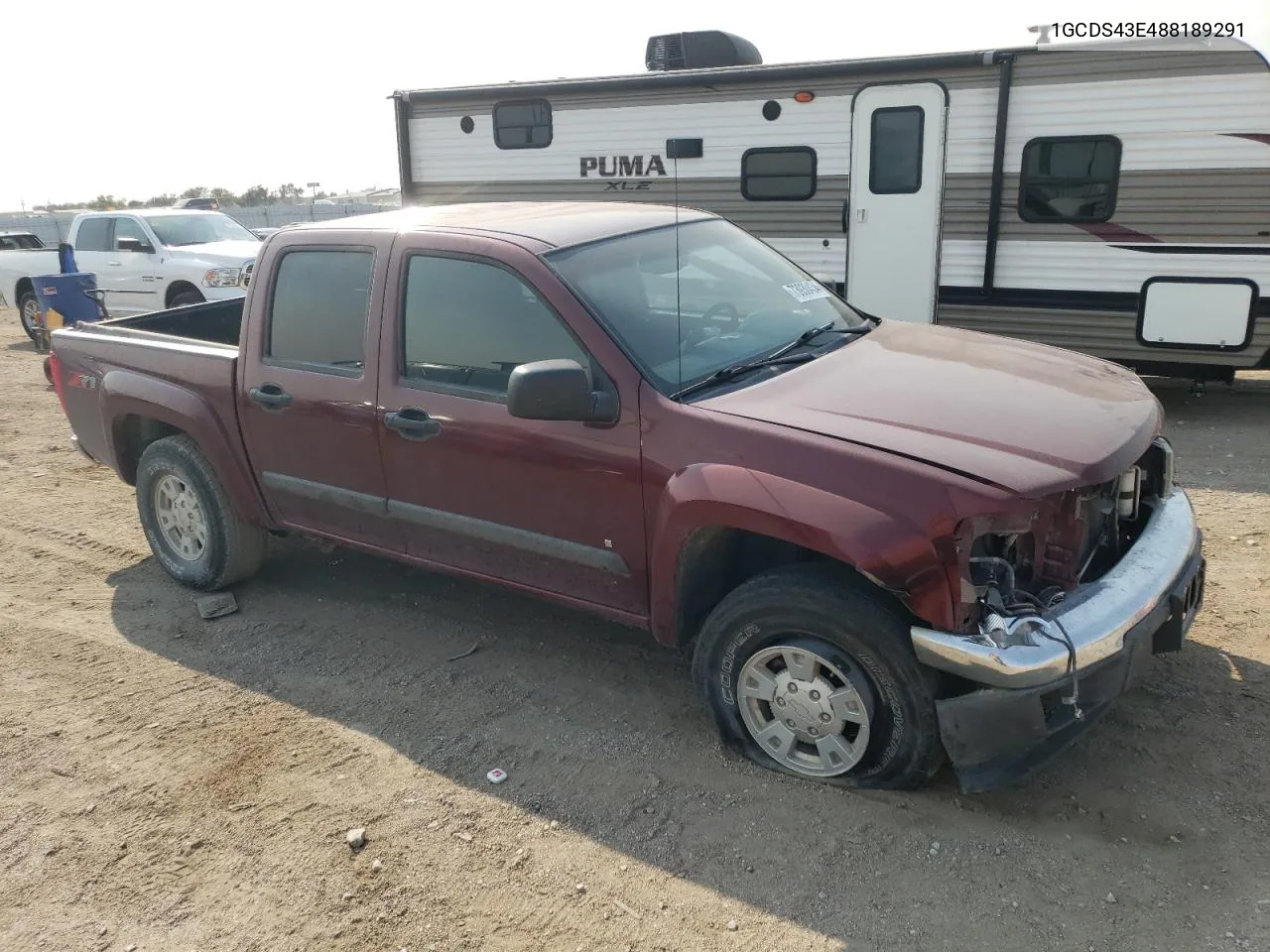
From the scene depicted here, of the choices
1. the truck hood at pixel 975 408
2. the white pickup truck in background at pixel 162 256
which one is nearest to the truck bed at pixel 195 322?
the truck hood at pixel 975 408

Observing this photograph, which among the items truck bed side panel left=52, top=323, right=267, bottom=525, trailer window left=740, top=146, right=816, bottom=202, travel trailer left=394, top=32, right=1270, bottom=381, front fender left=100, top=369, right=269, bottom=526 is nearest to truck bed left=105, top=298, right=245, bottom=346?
truck bed side panel left=52, top=323, right=267, bottom=525

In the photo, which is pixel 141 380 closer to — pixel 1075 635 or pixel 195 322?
pixel 195 322

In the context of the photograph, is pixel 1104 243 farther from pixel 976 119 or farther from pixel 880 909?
pixel 880 909

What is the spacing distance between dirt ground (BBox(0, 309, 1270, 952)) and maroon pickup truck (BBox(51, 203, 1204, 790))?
0.30m

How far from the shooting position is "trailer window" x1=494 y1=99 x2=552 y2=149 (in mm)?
9297

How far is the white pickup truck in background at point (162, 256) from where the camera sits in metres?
11.6

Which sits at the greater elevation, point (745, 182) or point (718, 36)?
point (718, 36)

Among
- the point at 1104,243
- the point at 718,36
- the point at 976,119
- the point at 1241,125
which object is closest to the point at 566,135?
the point at 718,36

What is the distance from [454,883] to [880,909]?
48.9 inches

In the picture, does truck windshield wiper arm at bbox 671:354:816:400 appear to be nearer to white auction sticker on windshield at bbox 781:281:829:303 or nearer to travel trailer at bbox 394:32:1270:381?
white auction sticker on windshield at bbox 781:281:829:303

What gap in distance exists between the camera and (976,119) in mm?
7785

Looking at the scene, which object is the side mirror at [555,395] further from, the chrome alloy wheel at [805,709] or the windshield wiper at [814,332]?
the chrome alloy wheel at [805,709]

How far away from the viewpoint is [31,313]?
45.9 feet

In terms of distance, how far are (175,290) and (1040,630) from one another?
11437 mm
